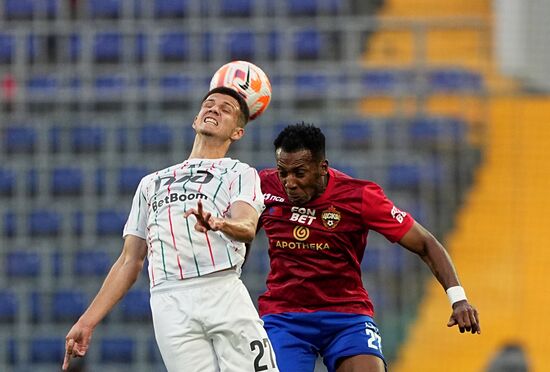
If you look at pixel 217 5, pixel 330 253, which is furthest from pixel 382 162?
pixel 330 253

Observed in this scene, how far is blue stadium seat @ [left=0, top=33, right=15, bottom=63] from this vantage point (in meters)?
14.5

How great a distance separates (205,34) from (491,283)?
4.22 meters

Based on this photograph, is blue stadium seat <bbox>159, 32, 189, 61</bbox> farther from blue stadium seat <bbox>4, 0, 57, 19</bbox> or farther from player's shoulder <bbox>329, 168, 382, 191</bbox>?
player's shoulder <bbox>329, 168, 382, 191</bbox>

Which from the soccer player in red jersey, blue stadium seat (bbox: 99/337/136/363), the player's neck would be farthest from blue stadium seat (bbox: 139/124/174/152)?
the player's neck

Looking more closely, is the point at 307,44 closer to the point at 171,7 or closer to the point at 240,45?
the point at 240,45

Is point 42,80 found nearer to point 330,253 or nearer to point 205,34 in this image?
point 205,34

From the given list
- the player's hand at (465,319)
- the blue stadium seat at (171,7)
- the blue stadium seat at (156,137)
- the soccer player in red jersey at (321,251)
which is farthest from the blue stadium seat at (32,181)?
the player's hand at (465,319)

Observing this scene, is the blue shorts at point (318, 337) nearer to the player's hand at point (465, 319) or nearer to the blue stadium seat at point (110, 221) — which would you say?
the player's hand at point (465, 319)

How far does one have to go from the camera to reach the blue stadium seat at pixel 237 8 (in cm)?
1476

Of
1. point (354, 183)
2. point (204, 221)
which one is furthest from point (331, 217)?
point (204, 221)

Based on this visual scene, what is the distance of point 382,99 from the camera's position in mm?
13508

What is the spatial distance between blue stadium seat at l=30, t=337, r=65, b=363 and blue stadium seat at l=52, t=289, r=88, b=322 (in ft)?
0.94

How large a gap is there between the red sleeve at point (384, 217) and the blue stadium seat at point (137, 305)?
6250 mm

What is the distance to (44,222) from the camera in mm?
13422
